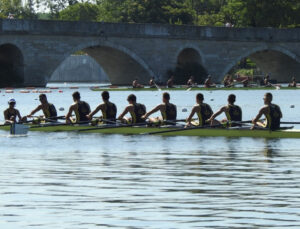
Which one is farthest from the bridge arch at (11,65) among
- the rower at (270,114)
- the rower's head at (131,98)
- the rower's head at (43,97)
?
the rower at (270,114)

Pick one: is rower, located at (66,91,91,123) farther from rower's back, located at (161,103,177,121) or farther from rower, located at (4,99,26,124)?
rower's back, located at (161,103,177,121)

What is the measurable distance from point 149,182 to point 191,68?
7054cm

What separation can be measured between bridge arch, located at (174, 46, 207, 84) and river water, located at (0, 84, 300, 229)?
58.6m

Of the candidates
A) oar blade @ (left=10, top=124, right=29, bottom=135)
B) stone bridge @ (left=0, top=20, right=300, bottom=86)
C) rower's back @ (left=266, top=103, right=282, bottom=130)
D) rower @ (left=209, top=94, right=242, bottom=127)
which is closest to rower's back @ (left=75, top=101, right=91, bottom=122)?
oar blade @ (left=10, top=124, right=29, bottom=135)

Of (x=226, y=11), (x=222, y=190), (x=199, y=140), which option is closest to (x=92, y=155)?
(x=199, y=140)

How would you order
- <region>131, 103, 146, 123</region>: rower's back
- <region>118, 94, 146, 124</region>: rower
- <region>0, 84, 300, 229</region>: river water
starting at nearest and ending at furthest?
<region>0, 84, 300, 229</region>: river water
<region>118, 94, 146, 124</region>: rower
<region>131, 103, 146, 123</region>: rower's back

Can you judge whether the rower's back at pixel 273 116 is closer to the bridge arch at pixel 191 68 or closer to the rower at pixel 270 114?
the rower at pixel 270 114

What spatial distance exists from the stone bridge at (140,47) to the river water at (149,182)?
48.7 m

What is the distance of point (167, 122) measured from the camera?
29781 millimetres

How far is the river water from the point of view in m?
14.2

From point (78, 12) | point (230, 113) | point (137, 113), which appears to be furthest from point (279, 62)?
point (230, 113)

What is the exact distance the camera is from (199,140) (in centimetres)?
2759

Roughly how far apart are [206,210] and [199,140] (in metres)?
12.9

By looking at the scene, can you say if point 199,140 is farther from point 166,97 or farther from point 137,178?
point 137,178
